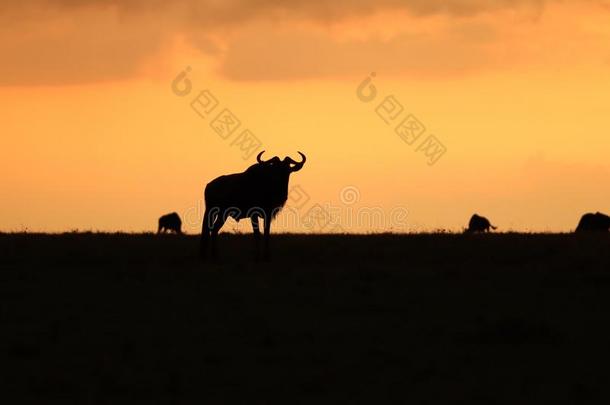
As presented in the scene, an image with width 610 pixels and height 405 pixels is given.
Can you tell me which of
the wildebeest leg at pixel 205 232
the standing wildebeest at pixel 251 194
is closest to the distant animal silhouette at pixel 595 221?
the standing wildebeest at pixel 251 194

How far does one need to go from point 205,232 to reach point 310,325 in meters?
9.55

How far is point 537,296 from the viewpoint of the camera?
19.4 m

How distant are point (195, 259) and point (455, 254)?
18.0 ft

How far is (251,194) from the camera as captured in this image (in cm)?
2606

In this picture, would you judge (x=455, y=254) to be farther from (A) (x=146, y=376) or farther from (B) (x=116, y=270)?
(A) (x=146, y=376)

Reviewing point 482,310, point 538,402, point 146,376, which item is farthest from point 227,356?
point 482,310

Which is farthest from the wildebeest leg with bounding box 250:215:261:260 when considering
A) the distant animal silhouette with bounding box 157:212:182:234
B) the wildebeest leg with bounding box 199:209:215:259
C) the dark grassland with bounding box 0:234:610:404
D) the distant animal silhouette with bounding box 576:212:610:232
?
the distant animal silhouette with bounding box 157:212:182:234

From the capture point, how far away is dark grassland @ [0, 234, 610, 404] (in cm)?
1286

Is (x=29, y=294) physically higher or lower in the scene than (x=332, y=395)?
higher

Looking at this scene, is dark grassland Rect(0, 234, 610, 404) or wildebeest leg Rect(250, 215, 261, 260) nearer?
dark grassland Rect(0, 234, 610, 404)

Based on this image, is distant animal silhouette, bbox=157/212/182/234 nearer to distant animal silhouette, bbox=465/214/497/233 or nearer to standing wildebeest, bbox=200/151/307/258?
distant animal silhouette, bbox=465/214/497/233

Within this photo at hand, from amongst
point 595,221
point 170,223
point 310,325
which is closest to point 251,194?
point 310,325

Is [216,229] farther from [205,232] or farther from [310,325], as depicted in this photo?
[310,325]

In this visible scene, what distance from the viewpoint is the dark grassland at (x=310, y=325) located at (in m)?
12.9
